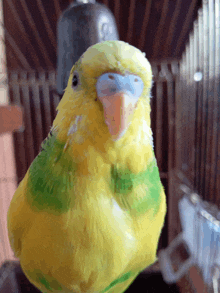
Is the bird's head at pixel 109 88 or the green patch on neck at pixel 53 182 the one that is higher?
the bird's head at pixel 109 88

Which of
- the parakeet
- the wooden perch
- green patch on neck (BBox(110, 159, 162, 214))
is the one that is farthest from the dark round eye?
the wooden perch

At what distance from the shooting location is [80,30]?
351 mm

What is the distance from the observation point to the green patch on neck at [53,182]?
0.77ft

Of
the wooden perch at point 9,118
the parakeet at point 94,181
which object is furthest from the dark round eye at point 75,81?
the wooden perch at point 9,118

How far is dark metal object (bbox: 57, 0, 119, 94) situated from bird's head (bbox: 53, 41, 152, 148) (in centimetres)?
13

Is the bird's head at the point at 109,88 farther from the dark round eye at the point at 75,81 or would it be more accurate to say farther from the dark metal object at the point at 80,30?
the dark metal object at the point at 80,30

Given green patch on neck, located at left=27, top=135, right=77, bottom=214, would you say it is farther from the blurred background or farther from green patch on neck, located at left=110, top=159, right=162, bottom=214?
the blurred background

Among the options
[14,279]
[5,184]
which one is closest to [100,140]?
[5,184]

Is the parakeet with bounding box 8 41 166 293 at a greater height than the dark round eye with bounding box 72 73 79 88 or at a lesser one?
lesser

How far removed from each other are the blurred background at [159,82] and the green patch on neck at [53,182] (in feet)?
0.61

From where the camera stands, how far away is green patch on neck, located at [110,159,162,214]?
0.25m

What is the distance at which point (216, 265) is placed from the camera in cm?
55

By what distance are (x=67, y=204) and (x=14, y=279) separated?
82cm

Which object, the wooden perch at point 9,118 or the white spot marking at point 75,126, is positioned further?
the wooden perch at point 9,118
